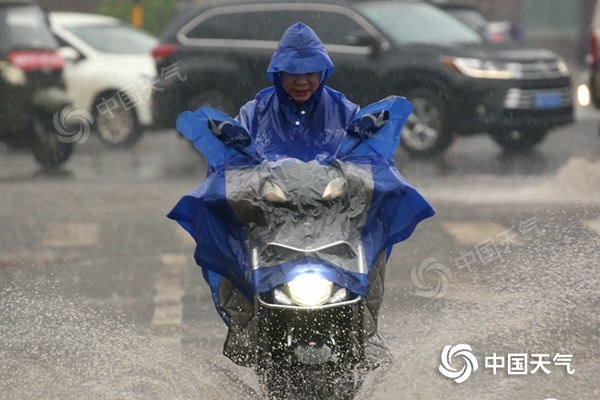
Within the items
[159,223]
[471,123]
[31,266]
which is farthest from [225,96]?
[31,266]

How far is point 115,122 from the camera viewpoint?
19531 millimetres

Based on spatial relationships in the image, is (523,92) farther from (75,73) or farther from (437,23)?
(75,73)

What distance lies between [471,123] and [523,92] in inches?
29.9

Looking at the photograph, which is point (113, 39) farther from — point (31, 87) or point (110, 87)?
point (31, 87)

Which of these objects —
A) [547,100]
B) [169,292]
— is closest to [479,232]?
[169,292]

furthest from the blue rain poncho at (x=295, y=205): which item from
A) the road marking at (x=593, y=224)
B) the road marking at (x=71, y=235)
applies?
the road marking at (x=71, y=235)

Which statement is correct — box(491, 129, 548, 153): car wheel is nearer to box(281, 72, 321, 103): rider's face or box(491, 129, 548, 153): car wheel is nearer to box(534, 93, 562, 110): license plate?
box(534, 93, 562, 110): license plate

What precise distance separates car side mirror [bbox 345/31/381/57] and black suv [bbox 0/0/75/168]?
3308 millimetres

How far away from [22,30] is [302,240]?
12.3 meters

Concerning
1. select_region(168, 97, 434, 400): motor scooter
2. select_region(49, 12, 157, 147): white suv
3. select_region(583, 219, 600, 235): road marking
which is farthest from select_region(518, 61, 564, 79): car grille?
select_region(168, 97, 434, 400): motor scooter

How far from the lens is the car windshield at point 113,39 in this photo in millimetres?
20062

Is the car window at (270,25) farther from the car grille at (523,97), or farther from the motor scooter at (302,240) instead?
the motor scooter at (302,240)

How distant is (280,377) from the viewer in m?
5.44

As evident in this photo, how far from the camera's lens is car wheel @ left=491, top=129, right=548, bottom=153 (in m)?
17.6
